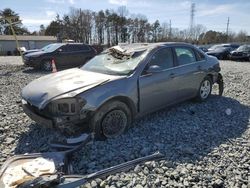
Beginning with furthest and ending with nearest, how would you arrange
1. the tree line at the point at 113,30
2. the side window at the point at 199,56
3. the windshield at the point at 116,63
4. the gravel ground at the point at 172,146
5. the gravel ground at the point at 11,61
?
the tree line at the point at 113,30
the gravel ground at the point at 11,61
the side window at the point at 199,56
the windshield at the point at 116,63
the gravel ground at the point at 172,146

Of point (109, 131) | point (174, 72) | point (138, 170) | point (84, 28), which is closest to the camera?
point (138, 170)

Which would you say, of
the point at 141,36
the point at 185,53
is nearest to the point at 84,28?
the point at 141,36

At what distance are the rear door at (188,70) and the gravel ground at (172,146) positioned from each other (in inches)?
17.3

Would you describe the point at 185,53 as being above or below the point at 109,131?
above

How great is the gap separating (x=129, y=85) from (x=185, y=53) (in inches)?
87.2

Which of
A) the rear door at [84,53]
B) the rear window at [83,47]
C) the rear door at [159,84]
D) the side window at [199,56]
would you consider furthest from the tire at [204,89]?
the rear window at [83,47]

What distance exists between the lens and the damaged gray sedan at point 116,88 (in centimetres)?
392

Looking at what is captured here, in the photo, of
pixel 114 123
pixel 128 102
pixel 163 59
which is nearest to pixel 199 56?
pixel 163 59

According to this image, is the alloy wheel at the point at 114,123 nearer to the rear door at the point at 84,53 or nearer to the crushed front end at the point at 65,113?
the crushed front end at the point at 65,113

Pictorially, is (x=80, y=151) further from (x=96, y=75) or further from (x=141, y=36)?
(x=141, y=36)

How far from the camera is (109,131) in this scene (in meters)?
4.24

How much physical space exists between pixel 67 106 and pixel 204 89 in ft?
13.1

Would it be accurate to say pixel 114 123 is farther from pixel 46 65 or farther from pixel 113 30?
pixel 113 30

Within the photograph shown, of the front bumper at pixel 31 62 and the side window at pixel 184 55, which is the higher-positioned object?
the side window at pixel 184 55
